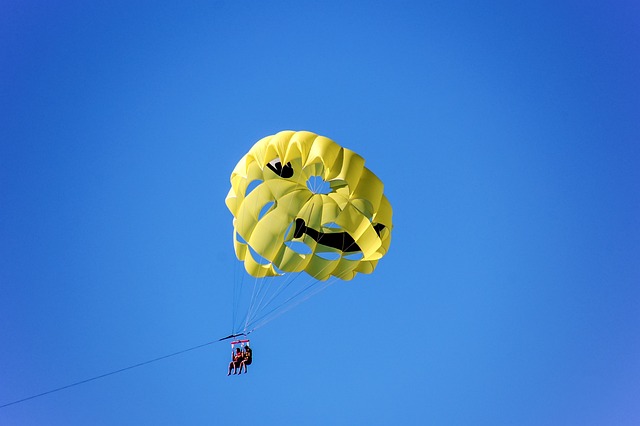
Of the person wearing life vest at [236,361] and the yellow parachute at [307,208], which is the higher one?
the yellow parachute at [307,208]

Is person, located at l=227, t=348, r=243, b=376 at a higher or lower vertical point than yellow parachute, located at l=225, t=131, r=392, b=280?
lower

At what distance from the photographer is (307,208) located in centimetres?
1894

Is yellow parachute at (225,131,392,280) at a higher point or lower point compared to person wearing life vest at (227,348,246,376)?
higher

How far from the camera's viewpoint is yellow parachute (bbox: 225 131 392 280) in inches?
714

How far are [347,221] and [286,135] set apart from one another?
2.64 meters

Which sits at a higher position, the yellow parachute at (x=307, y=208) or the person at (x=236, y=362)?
the yellow parachute at (x=307, y=208)

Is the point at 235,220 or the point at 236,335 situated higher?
the point at 235,220

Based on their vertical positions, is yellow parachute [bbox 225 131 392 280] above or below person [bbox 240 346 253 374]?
above

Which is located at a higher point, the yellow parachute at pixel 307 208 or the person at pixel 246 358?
the yellow parachute at pixel 307 208

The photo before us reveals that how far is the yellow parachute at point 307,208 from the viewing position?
1814 centimetres

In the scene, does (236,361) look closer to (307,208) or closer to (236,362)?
(236,362)

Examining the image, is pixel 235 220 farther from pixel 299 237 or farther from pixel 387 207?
pixel 387 207

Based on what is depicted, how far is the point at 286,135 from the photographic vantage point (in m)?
18.6

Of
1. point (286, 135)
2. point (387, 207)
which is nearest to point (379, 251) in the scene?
point (387, 207)
